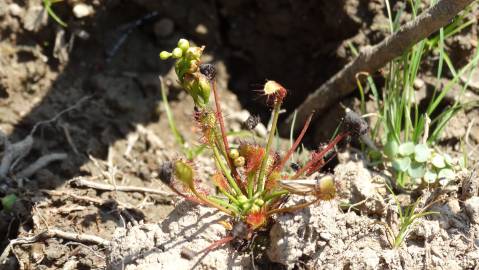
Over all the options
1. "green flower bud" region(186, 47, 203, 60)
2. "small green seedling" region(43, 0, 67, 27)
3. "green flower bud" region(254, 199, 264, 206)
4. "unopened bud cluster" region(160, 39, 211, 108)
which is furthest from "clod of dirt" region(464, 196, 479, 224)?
"small green seedling" region(43, 0, 67, 27)

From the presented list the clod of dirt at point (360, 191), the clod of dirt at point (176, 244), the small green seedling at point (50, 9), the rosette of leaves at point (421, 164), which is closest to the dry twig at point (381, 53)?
the rosette of leaves at point (421, 164)

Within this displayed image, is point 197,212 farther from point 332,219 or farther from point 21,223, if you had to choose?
point 21,223

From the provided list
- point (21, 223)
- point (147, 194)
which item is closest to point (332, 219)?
point (147, 194)

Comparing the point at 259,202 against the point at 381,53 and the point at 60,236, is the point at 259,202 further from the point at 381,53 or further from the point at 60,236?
the point at 381,53

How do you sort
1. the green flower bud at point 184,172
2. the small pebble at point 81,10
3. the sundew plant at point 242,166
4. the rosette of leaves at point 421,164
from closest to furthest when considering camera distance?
the green flower bud at point 184,172 → the sundew plant at point 242,166 → the rosette of leaves at point 421,164 → the small pebble at point 81,10

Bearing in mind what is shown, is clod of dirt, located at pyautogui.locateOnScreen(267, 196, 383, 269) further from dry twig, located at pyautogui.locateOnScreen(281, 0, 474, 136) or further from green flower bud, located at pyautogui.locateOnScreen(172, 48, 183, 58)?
dry twig, located at pyautogui.locateOnScreen(281, 0, 474, 136)

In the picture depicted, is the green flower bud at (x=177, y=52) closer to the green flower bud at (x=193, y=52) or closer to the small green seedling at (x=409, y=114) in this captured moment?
the green flower bud at (x=193, y=52)
